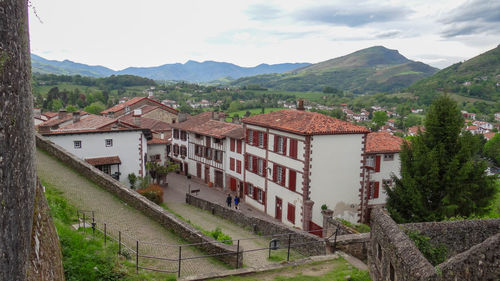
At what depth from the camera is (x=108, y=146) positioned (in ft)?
92.5

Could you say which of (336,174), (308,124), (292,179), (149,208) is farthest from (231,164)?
(149,208)

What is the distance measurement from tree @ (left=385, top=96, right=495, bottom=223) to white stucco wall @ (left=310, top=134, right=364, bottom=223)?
233 inches

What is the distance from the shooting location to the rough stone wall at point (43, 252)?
220 inches

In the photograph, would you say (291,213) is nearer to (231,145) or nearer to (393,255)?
(231,145)

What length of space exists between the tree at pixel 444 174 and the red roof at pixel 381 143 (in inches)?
308

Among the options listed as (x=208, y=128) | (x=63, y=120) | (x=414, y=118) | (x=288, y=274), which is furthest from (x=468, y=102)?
A: (x=288, y=274)

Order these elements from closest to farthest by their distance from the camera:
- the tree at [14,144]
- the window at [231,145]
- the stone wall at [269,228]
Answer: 1. the tree at [14,144]
2. the stone wall at [269,228]
3. the window at [231,145]

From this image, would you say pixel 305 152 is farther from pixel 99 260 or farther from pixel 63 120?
pixel 63 120

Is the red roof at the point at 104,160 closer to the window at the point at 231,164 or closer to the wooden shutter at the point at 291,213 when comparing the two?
the window at the point at 231,164

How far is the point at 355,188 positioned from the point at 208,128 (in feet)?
61.5

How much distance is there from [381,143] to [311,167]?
26.5 feet

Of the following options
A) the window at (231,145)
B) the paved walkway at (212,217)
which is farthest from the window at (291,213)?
the window at (231,145)

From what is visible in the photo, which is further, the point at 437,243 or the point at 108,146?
the point at 108,146

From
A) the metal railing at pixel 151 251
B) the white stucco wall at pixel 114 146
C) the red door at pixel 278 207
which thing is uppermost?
the white stucco wall at pixel 114 146
